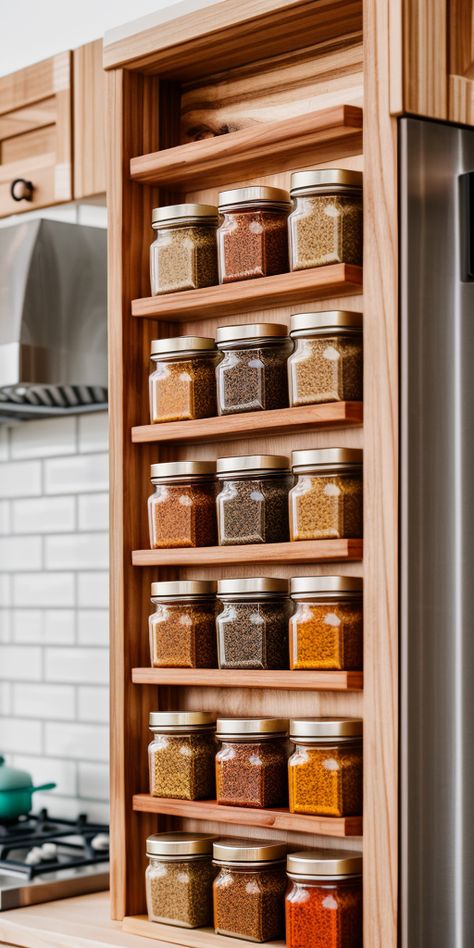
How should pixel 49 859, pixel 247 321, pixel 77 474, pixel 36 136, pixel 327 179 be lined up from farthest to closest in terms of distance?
pixel 77 474
pixel 36 136
pixel 49 859
pixel 247 321
pixel 327 179

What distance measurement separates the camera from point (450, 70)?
1.93 meters

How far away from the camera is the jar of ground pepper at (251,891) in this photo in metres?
2.01

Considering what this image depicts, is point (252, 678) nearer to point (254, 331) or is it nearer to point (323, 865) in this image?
point (323, 865)

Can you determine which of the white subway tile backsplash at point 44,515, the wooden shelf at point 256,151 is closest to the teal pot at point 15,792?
the white subway tile backsplash at point 44,515

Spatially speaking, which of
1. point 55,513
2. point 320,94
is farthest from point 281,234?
point 55,513

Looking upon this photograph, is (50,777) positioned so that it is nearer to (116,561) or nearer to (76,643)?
(76,643)

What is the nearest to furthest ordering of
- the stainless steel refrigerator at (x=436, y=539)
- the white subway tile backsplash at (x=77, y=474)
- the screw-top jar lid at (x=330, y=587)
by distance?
1. the stainless steel refrigerator at (x=436, y=539)
2. the screw-top jar lid at (x=330, y=587)
3. the white subway tile backsplash at (x=77, y=474)

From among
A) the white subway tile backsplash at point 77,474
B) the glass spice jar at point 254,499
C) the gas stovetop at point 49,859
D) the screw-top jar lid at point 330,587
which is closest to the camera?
the screw-top jar lid at point 330,587

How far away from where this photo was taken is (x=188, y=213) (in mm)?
2188

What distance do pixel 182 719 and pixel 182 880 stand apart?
0.24 meters

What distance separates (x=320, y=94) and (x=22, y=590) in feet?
4.92

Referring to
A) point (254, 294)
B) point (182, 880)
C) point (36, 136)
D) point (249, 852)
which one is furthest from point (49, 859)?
point (36, 136)

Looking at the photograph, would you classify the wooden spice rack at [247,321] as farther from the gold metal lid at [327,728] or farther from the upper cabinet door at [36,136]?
the upper cabinet door at [36,136]

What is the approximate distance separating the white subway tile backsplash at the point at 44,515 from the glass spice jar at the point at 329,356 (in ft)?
3.89
